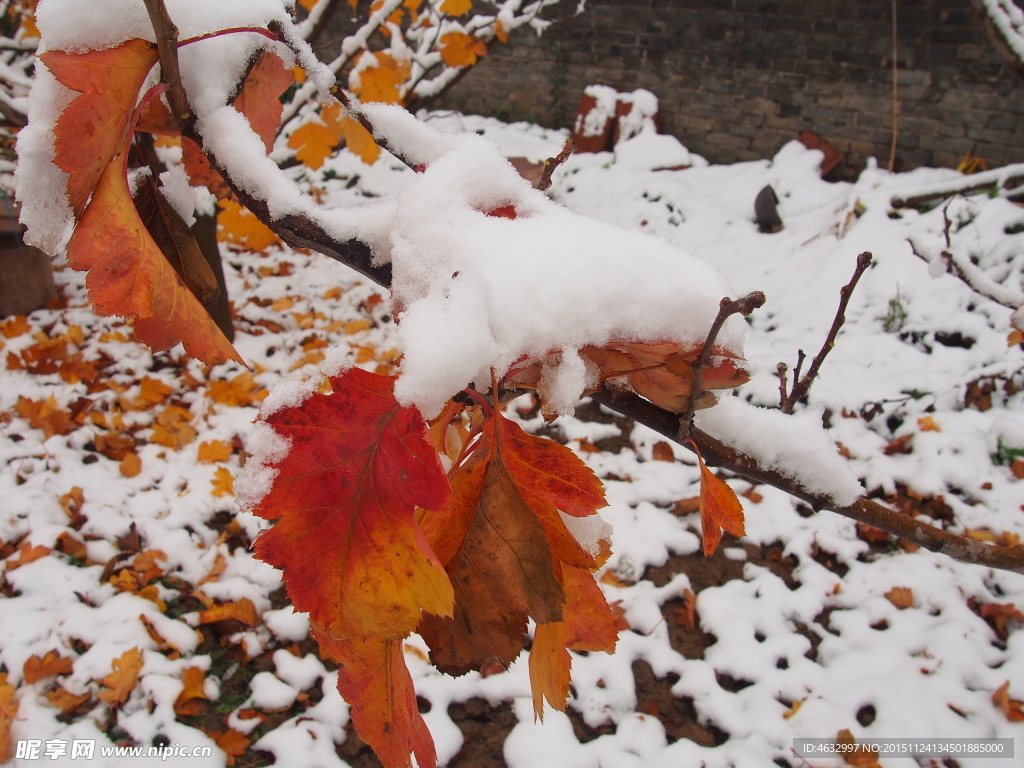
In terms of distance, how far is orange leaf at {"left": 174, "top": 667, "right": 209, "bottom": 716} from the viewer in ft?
5.17

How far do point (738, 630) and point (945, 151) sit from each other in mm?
3968

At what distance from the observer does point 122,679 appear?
160cm

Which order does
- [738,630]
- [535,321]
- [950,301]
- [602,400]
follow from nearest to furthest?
[535,321] → [602,400] → [738,630] → [950,301]

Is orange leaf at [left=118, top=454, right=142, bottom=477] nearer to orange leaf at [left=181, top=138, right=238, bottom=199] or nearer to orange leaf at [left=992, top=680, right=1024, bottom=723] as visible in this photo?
orange leaf at [left=181, top=138, right=238, bottom=199]

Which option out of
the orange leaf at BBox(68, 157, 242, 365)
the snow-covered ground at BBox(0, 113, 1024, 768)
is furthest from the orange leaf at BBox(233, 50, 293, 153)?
the snow-covered ground at BBox(0, 113, 1024, 768)

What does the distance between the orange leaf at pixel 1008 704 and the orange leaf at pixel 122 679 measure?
7.65ft

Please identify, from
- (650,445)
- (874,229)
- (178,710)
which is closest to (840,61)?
(874,229)

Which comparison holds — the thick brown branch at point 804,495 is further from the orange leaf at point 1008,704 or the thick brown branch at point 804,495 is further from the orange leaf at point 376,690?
the orange leaf at point 1008,704

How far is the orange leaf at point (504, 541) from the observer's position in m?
0.42

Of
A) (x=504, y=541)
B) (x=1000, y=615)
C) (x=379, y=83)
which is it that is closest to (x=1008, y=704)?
(x=1000, y=615)

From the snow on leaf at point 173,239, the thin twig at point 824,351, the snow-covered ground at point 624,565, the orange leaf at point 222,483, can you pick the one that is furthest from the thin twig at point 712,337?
the orange leaf at point 222,483

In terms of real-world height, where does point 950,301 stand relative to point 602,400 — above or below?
below

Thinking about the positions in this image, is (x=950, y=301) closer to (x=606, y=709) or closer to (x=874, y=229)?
(x=874, y=229)

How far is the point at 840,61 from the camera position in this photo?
165 inches
